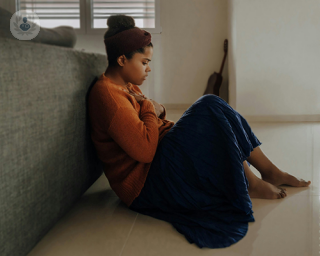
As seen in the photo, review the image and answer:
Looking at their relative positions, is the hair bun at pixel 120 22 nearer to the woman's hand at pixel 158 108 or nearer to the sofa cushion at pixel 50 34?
the sofa cushion at pixel 50 34

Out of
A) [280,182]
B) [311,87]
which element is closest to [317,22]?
[311,87]

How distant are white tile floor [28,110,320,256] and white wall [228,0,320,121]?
1791 mm

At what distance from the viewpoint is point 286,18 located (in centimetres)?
297

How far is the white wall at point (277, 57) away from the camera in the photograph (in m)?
2.96

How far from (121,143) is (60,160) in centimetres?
→ 21

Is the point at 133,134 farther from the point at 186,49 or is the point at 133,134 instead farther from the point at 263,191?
the point at 186,49

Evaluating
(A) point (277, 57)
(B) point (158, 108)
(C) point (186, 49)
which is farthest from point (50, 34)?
(C) point (186, 49)

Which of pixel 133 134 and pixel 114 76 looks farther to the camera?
pixel 114 76

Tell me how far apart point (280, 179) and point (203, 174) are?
0.47 metres

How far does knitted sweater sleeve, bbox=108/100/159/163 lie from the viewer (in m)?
1.03

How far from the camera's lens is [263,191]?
4.09ft

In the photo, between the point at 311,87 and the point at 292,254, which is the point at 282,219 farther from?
the point at 311,87

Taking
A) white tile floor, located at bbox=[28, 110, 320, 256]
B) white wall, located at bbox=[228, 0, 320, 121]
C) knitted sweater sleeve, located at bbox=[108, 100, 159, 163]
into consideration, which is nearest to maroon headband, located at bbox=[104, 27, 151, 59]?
knitted sweater sleeve, located at bbox=[108, 100, 159, 163]

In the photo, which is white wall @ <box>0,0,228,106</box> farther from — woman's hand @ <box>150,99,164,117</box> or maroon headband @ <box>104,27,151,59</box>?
maroon headband @ <box>104,27,151,59</box>
